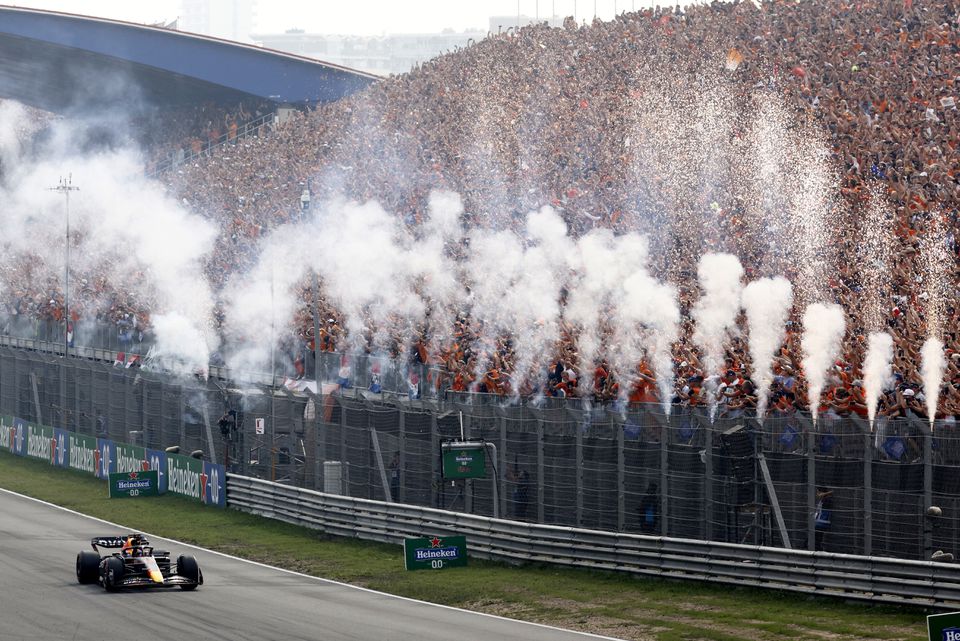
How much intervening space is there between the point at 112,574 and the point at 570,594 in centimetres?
654

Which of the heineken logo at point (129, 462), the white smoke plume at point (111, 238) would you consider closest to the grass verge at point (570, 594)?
the heineken logo at point (129, 462)

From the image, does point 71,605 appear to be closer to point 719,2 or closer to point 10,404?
point 10,404

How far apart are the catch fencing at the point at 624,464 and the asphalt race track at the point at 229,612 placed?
3.19 meters

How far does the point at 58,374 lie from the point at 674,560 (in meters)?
24.9

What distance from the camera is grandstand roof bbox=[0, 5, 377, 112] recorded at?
6825 cm

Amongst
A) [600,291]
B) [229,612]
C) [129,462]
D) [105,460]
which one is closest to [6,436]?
[105,460]

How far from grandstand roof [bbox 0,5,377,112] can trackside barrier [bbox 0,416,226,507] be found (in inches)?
1142

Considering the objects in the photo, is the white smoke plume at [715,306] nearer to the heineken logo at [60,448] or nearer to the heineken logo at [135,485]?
the heineken logo at [135,485]

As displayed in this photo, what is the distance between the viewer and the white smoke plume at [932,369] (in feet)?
65.8

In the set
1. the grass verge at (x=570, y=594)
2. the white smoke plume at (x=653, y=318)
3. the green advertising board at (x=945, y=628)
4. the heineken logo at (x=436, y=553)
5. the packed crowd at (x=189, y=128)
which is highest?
the packed crowd at (x=189, y=128)

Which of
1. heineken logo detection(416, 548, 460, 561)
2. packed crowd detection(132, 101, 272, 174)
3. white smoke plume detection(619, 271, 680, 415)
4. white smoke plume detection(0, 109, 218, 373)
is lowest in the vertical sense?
heineken logo detection(416, 548, 460, 561)

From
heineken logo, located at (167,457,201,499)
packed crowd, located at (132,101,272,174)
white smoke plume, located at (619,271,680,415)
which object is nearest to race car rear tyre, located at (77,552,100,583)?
white smoke plume, located at (619,271,680,415)

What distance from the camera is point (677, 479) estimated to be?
21203 mm

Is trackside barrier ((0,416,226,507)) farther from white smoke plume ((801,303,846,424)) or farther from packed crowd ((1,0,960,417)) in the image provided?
white smoke plume ((801,303,846,424))
